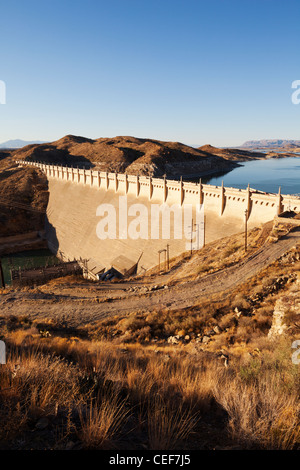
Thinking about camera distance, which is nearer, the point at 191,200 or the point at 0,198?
the point at 191,200

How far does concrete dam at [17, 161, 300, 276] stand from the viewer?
33.0 metres

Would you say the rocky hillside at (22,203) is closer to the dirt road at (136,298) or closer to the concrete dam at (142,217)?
the concrete dam at (142,217)

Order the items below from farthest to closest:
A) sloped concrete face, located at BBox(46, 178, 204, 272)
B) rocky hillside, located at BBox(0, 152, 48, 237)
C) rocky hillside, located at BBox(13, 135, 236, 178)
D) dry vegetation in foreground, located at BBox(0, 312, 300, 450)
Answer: rocky hillside, located at BBox(13, 135, 236, 178) < rocky hillside, located at BBox(0, 152, 48, 237) < sloped concrete face, located at BBox(46, 178, 204, 272) < dry vegetation in foreground, located at BBox(0, 312, 300, 450)

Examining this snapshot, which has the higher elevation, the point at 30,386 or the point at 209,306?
the point at 30,386

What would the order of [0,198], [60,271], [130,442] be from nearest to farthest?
[130,442]
[60,271]
[0,198]

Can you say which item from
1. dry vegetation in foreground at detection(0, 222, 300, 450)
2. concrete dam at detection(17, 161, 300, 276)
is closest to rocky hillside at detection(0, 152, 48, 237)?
concrete dam at detection(17, 161, 300, 276)

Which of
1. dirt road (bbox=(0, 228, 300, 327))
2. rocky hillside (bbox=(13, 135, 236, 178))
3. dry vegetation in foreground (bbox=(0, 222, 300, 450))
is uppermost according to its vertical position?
rocky hillside (bbox=(13, 135, 236, 178))

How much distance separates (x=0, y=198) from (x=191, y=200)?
178ft

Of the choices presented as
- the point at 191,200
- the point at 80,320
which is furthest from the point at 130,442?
the point at 191,200

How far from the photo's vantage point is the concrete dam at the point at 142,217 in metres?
33.0

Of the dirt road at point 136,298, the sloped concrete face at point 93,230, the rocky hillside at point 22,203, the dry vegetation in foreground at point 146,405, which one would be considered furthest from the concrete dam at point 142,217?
the dry vegetation in foreground at point 146,405

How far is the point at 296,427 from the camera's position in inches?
168

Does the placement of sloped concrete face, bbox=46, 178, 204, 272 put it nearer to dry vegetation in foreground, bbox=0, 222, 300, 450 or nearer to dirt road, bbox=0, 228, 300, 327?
dirt road, bbox=0, 228, 300, 327

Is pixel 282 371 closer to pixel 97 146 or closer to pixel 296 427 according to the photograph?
pixel 296 427
